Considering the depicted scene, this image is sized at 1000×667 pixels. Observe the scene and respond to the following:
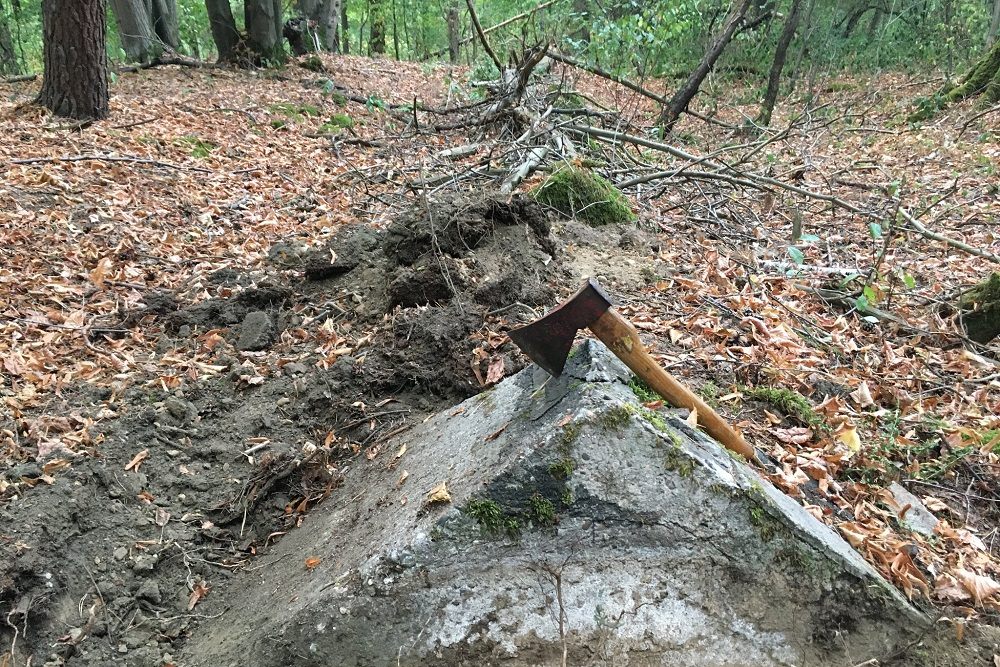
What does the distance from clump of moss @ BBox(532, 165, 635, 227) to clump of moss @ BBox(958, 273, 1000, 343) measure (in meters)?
2.39

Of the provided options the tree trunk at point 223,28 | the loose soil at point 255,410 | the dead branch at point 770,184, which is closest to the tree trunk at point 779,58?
the dead branch at point 770,184

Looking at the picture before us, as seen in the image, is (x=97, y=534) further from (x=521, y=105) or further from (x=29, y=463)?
(x=521, y=105)

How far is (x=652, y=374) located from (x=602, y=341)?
9.2 inches

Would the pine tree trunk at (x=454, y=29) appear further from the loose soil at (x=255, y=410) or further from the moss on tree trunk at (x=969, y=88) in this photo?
the loose soil at (x=255, y=410)

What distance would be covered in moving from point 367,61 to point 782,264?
1302 centimetres

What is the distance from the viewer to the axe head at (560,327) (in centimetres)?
195

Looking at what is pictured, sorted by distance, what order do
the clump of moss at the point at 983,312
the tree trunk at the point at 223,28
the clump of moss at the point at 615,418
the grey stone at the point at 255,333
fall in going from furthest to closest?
the tree trunk at the point at 223,28 < the grey stone at the point at 255,333 < the clump of moss at the point at 983,312 < the clump of moss at the point at 615,418

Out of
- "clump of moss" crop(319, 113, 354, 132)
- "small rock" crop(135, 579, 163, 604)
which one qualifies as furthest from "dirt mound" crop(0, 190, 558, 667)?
"clump of moss" crop(319, 113, 354, 132)

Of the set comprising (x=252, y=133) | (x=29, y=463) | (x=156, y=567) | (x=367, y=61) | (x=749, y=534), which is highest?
(x=367, y=61)

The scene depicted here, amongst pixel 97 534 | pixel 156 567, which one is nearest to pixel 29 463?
pixel 97 534

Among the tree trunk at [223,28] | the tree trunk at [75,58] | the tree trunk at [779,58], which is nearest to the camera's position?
the tree trunk at [75,58]

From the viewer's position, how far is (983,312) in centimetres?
378

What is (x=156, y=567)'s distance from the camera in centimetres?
258

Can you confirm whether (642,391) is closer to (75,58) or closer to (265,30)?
(75,58)
